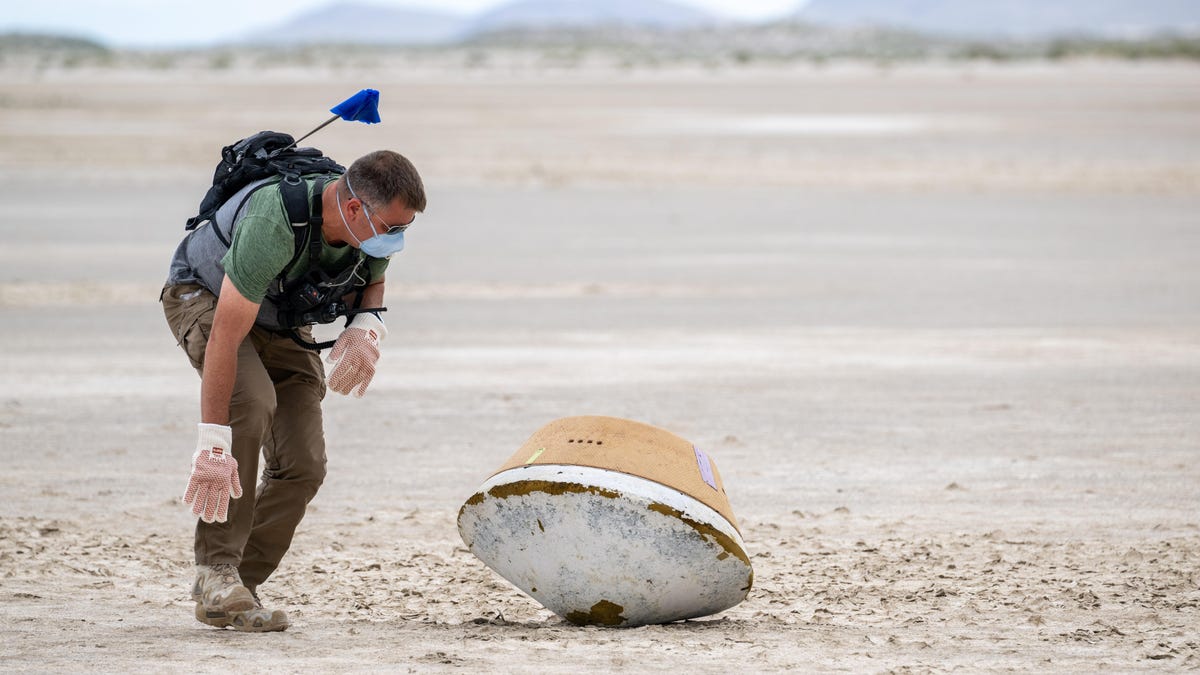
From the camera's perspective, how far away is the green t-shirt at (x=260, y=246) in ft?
16.3

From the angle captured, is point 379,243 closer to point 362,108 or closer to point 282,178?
point 282,178

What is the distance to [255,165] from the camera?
211 inches

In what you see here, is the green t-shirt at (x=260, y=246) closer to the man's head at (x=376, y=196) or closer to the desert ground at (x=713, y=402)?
the man's head at (x=376, y=196)

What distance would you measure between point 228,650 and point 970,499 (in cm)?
402

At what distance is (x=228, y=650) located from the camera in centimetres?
514

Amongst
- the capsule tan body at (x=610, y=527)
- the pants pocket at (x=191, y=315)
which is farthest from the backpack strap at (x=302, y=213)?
the capsule tan body at (x=610, y=527)

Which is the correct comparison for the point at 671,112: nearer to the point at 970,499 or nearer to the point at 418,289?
the point at 418,289

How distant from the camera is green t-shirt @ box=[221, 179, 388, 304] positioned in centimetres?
498

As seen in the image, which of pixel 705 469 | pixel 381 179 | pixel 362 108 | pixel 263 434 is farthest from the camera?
pixel 362 108

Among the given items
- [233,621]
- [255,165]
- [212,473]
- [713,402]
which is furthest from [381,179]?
[713,402]

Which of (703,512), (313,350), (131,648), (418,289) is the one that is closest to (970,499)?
(703,512)

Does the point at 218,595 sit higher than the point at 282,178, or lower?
lower

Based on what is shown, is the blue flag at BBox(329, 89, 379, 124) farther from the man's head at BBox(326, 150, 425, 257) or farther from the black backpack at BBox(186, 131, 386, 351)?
the man's head at BBox(326, 150, 425, 257)

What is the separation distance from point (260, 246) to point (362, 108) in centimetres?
85
